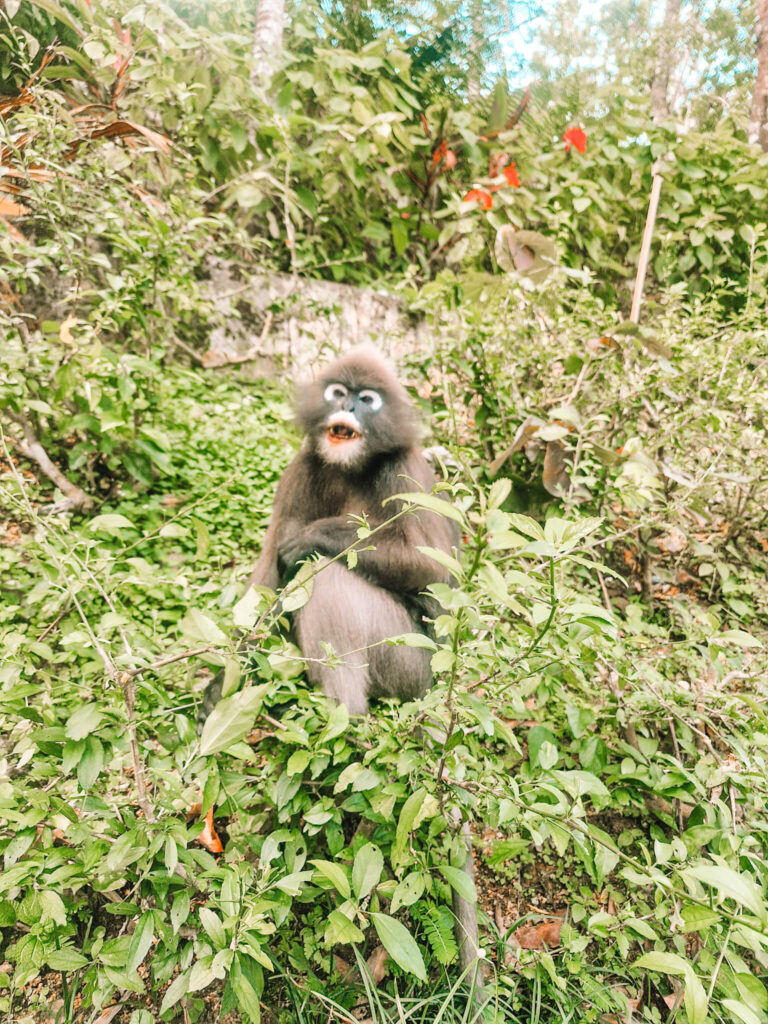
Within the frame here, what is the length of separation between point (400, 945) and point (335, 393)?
5.99ft

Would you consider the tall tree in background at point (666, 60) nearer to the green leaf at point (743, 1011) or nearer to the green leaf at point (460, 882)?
the green leaf at point (460, 882)

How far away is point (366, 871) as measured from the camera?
1.21m

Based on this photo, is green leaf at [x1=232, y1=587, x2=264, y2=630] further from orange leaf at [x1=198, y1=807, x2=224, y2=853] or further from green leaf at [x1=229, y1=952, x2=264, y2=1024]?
orange leaf at [x1=198, y1=807, x2=224, y2=853]

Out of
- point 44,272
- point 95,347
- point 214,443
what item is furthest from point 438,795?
point 44,272

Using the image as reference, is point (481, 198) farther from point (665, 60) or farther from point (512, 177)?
point (665, 60)

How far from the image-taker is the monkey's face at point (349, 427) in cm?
233

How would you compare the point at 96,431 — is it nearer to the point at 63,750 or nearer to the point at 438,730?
the point at 63,750

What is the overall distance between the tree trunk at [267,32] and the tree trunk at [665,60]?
292 cm

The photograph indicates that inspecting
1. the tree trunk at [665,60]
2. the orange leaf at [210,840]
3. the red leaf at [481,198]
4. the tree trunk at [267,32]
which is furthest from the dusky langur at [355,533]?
the tree trunk at [665,60]

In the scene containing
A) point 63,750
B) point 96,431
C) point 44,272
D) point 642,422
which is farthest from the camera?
point 44,272

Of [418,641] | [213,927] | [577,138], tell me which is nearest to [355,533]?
[418,641]

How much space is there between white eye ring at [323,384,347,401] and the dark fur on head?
0.02 meters

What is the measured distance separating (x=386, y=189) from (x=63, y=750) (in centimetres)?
472

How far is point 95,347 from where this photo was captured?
2.44 metres
